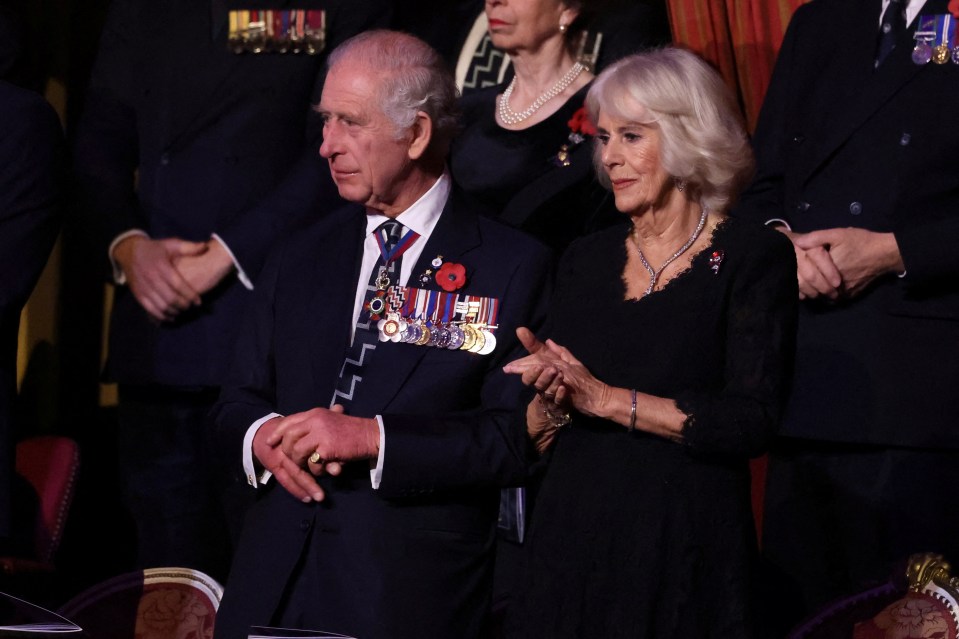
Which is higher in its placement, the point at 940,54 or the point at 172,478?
the point at 940,54

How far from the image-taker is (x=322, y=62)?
3902 millimetres

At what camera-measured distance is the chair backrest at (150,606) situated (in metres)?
3.00

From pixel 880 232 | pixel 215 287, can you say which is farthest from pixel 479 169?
pixel 880 232

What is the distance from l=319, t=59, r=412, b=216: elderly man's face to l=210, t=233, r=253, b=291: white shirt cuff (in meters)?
0.74

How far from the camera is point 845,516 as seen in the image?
322 cm

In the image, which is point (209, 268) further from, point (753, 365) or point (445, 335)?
point (753, 365)

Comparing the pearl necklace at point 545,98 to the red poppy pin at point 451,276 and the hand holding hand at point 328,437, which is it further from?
the hand holding hand at point 328,437

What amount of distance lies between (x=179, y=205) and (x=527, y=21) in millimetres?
1015

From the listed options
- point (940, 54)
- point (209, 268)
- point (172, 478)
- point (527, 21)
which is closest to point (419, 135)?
point (527, 21)

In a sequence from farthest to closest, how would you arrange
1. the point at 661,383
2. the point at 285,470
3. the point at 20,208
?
1. the point at 20,208
2. the point at 285,470
3. the point at 661,383

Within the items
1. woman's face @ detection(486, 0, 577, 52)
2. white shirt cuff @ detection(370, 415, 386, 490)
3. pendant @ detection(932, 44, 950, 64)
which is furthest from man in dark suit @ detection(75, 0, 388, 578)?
pendant @ detection(932, 44, 950, 64)

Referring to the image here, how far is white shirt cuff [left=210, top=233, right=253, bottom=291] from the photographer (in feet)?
12.3

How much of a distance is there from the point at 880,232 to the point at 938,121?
0.26m

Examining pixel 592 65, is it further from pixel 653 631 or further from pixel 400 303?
pixel 653 631
